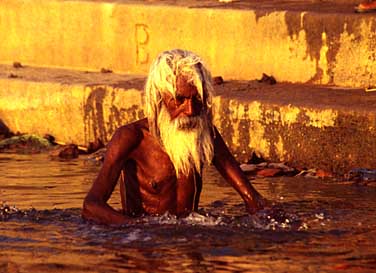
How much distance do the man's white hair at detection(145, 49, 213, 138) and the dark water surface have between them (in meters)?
0.70

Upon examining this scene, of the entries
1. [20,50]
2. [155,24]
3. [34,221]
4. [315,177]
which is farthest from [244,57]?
[34,221]

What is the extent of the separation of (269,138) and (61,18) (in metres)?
3.76

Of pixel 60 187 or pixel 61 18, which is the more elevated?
pixel 61 18

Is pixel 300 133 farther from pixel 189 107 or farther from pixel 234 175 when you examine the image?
pixel 189 107

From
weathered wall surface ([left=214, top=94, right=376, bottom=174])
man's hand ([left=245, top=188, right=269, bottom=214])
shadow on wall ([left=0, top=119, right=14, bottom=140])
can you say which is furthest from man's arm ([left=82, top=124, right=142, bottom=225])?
shadow on wall ([left=0, top=119, right=14, bottom=140])

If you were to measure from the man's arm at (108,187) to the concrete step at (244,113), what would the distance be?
287 cm

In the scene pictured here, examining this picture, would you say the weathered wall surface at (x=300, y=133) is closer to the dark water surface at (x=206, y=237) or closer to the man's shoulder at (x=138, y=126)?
the dark water surface at (x=206, y=237)

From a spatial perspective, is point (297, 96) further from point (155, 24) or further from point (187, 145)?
point (187, 145)

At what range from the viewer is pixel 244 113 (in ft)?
38.8

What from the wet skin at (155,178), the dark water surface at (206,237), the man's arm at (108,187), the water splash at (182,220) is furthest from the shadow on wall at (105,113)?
the man's arm at (108,187)

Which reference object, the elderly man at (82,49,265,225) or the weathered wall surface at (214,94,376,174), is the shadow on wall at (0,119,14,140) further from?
the elderly man at (82,49,265,225)

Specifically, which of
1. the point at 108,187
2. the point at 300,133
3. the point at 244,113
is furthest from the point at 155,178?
the point at 244,113

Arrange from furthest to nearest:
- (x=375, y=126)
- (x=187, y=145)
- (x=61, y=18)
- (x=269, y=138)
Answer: (x=61, y=18) < (x=269, y=138) < (x=375, y=126) < (x=187, y=145)

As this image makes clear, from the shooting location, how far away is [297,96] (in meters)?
11.9
